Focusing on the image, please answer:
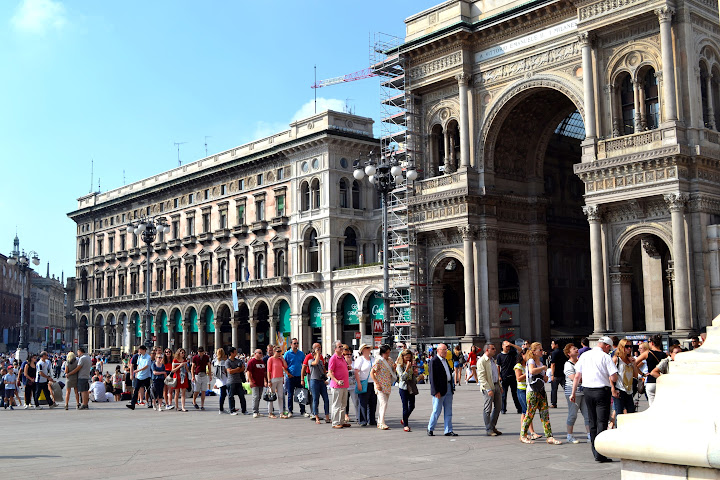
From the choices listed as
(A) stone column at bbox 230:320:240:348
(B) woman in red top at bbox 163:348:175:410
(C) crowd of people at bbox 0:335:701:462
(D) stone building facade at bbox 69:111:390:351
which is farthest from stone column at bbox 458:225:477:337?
(A) stone column at bbox 230:320:240:348

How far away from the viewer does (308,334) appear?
193ft

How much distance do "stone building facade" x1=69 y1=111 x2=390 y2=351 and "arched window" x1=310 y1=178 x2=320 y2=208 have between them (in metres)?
0.09

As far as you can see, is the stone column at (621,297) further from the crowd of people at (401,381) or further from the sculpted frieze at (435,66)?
the sculpted frieze at (435,66)

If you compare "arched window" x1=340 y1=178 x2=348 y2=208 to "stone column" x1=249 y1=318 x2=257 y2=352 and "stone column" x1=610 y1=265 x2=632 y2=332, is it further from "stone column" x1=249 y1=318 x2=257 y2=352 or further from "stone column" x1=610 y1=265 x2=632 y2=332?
"stone column" x1=610 y1=265 x2=632 y2=332

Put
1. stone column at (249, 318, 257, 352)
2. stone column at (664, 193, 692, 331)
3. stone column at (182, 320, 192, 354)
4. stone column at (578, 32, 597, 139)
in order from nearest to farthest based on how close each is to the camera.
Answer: stone column at (664, 193, 692, 331) → stone column at (578, 32, 597, 139) → stone column at (249, 318, 257, 352) → stone column at (182, 320, 192, 354)

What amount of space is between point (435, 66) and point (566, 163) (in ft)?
40.3

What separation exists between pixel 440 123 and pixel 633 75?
1118 cm

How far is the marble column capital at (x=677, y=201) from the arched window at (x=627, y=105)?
4.21 m

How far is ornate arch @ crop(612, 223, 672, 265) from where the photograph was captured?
32.9 metres

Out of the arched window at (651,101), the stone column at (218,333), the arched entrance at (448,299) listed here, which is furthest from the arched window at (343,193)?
the arched window at (651,101)

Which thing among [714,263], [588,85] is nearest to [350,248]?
[588,85]

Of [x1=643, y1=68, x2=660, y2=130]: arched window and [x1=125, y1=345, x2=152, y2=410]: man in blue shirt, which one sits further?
[x1=643, y1=68, x2=660, y2=130]: arched window

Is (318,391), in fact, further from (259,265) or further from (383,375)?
(259,265)

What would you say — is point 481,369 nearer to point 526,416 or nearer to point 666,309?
point 526,416
